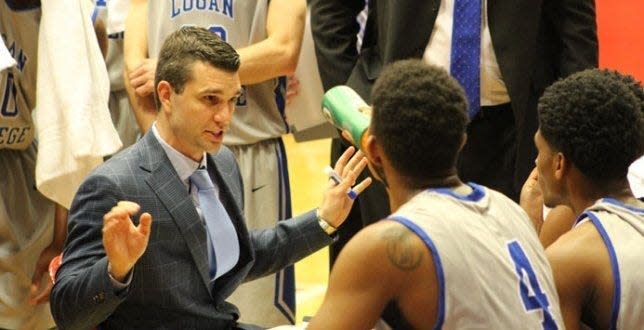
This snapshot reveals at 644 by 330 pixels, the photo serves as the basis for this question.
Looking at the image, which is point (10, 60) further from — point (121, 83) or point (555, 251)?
point (555, 251)

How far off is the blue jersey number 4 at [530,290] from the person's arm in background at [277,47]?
2.10 m

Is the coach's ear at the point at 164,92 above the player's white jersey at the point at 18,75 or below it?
above

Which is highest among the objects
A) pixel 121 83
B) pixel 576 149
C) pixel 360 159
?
pixel 576 149

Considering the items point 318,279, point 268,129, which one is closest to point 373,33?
point 268,129

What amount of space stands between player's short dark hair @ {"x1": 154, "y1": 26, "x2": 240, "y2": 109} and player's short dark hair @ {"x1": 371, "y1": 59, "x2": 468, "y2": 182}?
1.05m

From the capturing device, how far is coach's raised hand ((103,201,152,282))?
3.15m

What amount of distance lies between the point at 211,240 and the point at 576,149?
1.12 meters

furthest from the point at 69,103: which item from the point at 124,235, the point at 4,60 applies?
the point at 124,235

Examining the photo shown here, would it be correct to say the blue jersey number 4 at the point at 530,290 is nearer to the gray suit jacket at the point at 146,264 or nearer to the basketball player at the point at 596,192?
the basketball player at the point at 596,192

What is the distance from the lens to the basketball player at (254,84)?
4738 millimetres

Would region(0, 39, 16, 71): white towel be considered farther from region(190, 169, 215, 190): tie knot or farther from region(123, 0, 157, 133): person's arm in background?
region(190, 169, 215, 190): tie knot

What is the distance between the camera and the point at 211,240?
368 cm

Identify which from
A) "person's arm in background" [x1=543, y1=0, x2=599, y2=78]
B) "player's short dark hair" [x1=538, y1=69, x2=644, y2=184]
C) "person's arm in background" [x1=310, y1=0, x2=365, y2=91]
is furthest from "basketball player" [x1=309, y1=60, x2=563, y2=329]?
"person's arm in background" [x1=310, y1=0, x2=365, y2=91]

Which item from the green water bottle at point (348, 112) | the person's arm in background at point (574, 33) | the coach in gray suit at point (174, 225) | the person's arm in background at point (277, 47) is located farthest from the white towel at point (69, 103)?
the person's arm in background at point (574, 33)
